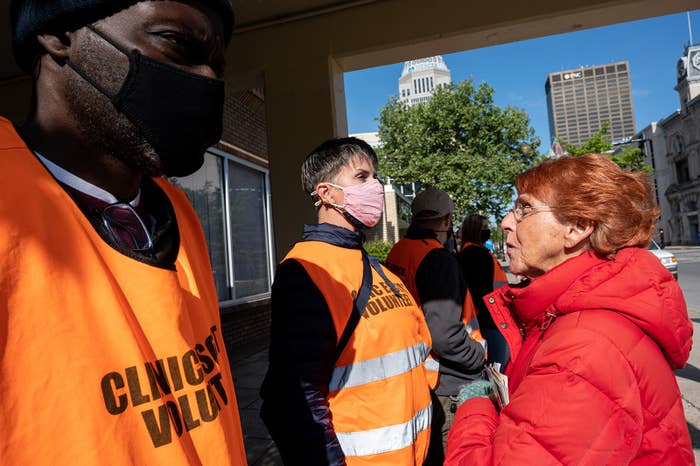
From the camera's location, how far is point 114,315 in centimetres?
73

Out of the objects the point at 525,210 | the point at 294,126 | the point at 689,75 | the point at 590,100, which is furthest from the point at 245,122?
the point at 590,100

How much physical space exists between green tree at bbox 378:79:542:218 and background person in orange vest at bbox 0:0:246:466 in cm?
2255

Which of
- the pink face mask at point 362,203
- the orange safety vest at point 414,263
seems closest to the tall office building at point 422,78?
the orange safety vest at point 414,263

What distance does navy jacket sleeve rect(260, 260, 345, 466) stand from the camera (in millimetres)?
1517

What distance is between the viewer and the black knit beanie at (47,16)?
85 centimetres

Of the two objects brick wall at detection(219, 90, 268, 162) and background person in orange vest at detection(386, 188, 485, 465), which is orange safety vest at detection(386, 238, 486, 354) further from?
brick wall at detection(219, 90, 268, 162)

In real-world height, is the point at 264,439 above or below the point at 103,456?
below

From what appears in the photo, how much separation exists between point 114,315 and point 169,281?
0.46 feet

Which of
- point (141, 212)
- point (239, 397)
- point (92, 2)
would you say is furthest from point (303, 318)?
point (239, 397)

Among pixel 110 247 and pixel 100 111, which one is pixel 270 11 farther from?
pixel 110 247

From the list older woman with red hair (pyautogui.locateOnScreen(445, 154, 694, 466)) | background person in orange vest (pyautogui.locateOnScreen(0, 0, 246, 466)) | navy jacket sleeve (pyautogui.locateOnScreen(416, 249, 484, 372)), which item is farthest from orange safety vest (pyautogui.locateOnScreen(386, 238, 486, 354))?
background person in orange vest (pyautogui.locateOnScreen(0, 0, 246, 466))

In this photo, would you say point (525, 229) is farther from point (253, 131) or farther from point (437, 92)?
point (437, 92)

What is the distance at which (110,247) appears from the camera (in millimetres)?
809

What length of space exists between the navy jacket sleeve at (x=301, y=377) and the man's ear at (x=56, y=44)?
1056mm
